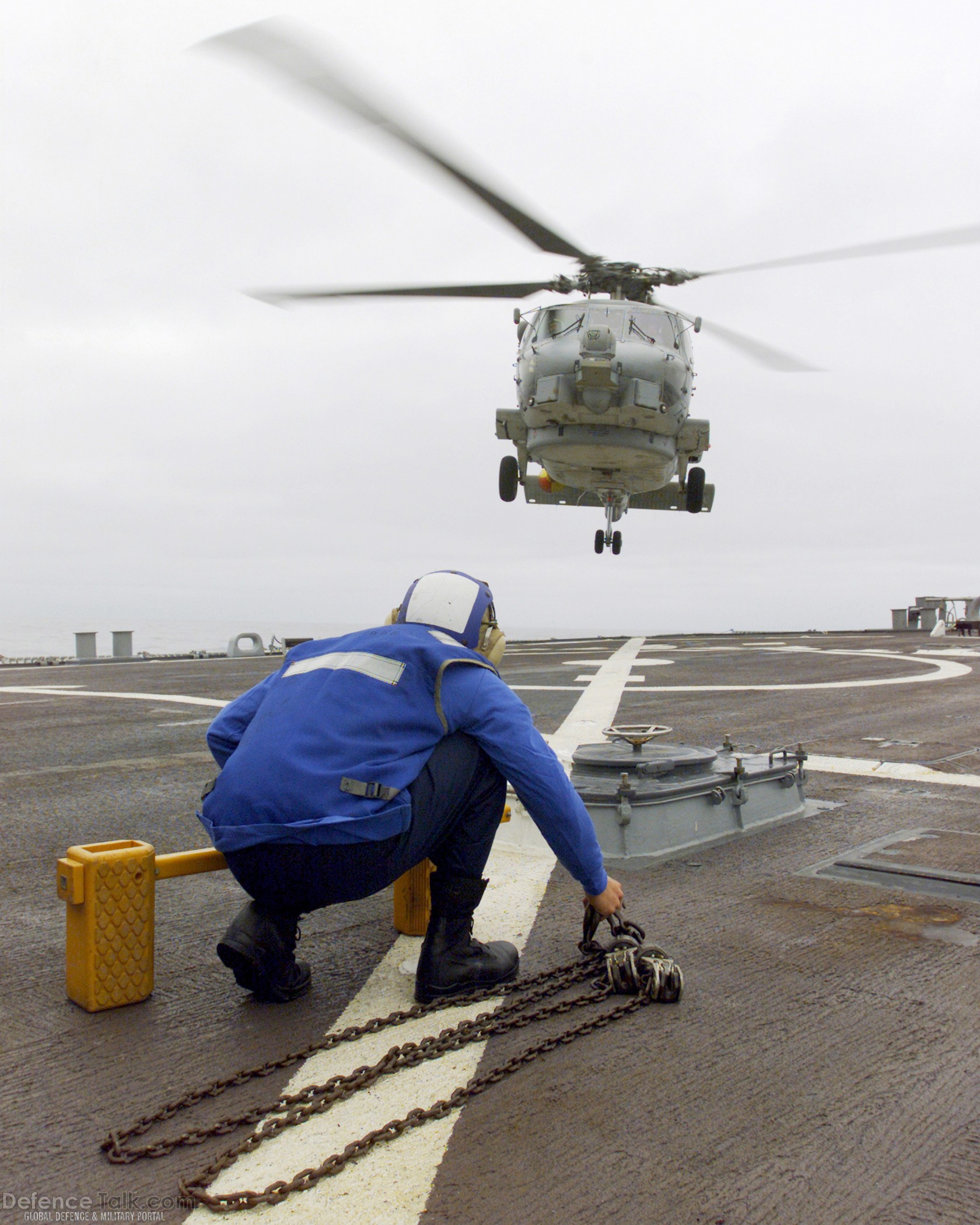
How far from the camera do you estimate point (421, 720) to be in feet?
9.22

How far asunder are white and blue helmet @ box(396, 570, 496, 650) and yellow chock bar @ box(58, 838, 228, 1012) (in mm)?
1122

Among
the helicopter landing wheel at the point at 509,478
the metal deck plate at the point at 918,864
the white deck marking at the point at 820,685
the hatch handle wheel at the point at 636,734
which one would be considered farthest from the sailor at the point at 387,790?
the helicopter landing wheel at the point at 509,478

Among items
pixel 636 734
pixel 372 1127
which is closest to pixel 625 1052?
pixel 372 1127

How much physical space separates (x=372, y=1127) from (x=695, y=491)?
61.4 ft

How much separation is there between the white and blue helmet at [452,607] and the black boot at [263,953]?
3.44 ft

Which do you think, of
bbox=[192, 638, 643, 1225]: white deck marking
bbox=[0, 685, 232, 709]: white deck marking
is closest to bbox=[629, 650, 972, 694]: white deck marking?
bbox=[0, 685, 232, 709]: white deck marking

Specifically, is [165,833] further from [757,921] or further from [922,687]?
[922,687]

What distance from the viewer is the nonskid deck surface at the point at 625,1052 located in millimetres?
1930

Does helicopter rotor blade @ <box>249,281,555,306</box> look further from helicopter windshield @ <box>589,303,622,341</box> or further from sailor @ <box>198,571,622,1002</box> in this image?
sailor @ <box>198,571,622,1002</box>

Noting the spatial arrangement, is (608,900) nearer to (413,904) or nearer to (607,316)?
(413,904)

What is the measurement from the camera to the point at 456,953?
2.97 meters

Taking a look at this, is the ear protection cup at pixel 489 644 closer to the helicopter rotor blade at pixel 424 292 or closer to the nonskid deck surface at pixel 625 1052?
the nonskid deck surface at pixel 625 1052

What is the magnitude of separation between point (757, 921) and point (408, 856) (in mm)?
1643

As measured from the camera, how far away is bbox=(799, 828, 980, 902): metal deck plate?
409 centimetres
